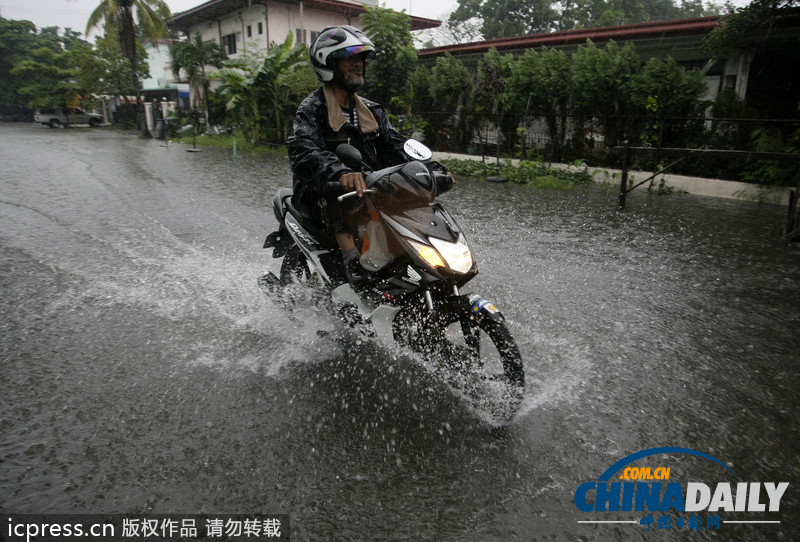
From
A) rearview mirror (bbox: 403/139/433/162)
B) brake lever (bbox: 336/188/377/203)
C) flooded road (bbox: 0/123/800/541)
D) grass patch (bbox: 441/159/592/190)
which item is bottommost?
flooded road (bbox: 0/123/800/541)

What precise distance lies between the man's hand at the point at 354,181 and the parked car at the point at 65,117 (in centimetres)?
4426

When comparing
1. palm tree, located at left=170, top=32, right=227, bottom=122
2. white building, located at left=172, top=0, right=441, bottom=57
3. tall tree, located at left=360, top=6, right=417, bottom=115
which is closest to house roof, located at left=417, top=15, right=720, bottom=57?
tall tree, located at left=360, top=6, right=417, bottom=115

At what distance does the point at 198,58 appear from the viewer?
30.9 metres

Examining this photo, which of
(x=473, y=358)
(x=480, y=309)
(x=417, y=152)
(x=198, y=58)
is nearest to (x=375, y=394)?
(x=473, y=358)

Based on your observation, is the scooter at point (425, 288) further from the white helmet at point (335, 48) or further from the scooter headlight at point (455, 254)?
the white helmet at point (335, 48)

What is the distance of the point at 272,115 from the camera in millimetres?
21531

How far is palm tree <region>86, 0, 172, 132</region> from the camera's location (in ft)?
99.8

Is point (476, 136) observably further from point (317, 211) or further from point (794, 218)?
point (317, 211)

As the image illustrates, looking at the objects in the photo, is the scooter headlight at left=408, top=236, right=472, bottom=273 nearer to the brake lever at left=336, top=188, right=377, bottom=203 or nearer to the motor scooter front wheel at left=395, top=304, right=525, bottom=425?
the motor scooter front wheel at left=395, top=304, right=525, bottom=425

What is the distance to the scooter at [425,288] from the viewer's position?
9.76ft

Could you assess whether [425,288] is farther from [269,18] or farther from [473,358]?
[269,18]

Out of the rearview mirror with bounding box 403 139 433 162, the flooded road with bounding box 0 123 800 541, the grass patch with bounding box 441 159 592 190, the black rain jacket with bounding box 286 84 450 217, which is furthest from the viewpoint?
the grass patch with bounding box 441 159 592 190

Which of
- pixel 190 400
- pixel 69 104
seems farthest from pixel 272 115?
pixel 69 104

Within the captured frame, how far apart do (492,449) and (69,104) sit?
163ft
